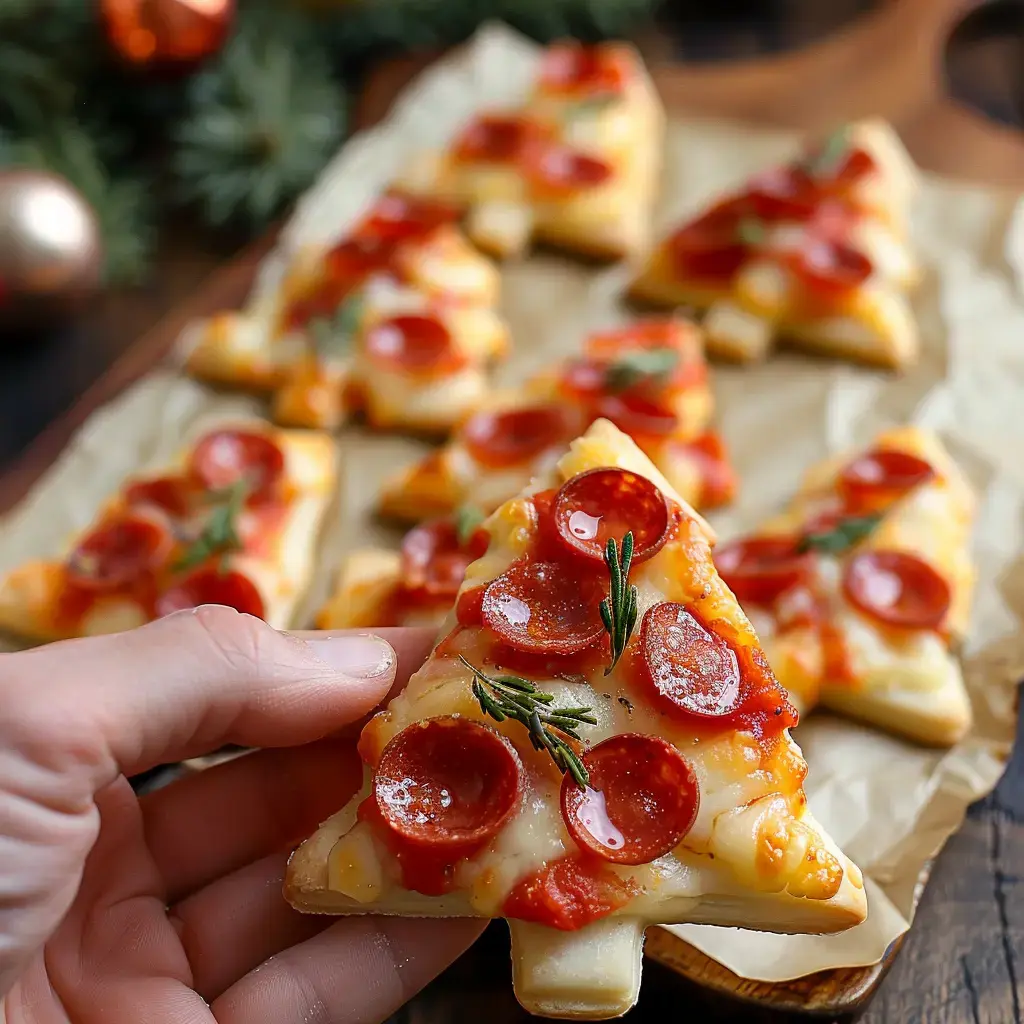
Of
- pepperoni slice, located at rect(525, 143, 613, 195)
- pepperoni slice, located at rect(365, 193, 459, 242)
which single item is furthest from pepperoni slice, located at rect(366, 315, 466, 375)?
pepperoni slice, located at rect(525, 143, 613, 195)

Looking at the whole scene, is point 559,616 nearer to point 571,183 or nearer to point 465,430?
point 465,430

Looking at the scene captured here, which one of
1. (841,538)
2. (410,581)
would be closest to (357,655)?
(410,581)

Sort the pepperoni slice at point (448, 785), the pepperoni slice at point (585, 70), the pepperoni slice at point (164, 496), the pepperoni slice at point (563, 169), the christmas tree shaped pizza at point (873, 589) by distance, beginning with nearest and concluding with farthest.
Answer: the pepperoni slice at point (448, 785), the christmas tree shaped pizza at point (873, 589), the pepperoni slice at point (164, 496), the pepperoni slice at point (563, 169), the pepperoni slice at point (585, 70)

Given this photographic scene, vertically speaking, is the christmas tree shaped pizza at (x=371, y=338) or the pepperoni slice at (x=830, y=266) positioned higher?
the christmas tree shaped pizza at (x=371, y=338)

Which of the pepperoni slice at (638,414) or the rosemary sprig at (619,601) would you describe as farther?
the pepperoni slice at (638,414)

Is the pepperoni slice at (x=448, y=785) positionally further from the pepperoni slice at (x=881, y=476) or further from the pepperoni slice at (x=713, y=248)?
the pepperoni slice at (x=713, y=248)

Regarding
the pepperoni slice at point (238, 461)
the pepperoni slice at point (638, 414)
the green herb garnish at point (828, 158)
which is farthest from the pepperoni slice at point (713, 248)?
the pepperoni slice at point (238, 461)

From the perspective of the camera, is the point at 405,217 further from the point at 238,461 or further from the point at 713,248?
A: the point at 238,461
